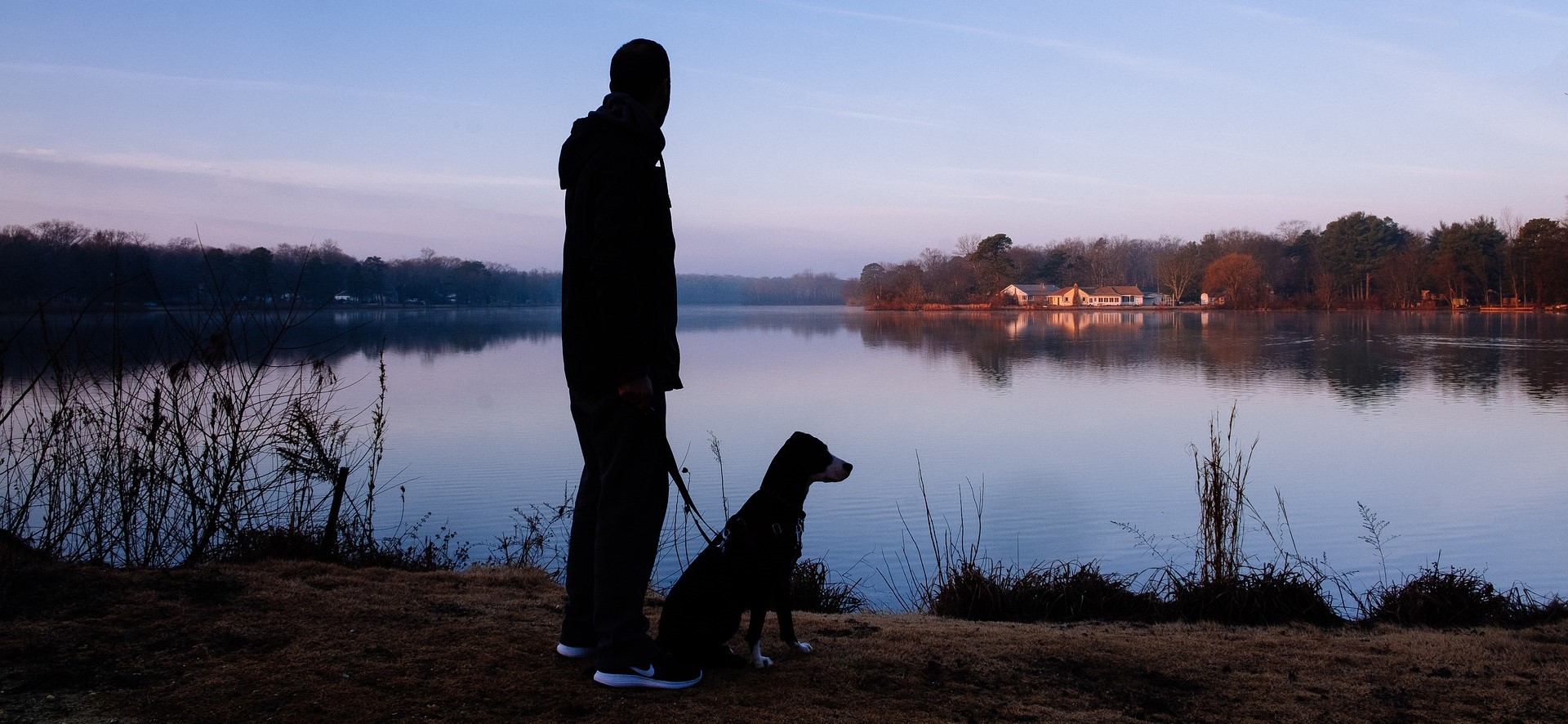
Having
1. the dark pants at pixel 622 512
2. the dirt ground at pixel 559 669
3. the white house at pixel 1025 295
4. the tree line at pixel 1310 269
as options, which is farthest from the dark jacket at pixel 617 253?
the white house at pixel 1025 295

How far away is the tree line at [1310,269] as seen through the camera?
7781 centimetres

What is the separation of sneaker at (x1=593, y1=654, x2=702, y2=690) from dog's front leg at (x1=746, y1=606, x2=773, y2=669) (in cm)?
25

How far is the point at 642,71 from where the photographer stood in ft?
10.4

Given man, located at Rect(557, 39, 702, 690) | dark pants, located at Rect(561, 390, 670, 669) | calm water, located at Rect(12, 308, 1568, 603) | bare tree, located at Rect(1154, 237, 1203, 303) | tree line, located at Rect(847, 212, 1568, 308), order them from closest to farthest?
man, located at Rect(557, 39, 702, 690)
dark pants, located at Rect(561, 390, 670, 669)
calm water, located at Rect(12, 308, 1568, 603)
tree line, located at Rect(847, 212, 1568, 308)
bare tree, located at Rect(1154, 237, 1203, 303)

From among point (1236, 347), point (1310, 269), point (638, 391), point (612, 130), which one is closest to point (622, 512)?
point (638, 391)

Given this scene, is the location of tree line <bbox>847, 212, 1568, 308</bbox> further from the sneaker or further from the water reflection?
the sneaker

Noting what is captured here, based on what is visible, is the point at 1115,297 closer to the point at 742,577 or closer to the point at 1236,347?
the point at 1236,347

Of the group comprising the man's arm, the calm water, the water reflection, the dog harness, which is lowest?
the calm water

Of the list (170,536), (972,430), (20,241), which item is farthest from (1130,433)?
(20,241)

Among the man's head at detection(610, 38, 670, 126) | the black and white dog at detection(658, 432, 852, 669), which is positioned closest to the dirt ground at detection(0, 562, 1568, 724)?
the black and white dog at detection(658, 432, 852, 669)

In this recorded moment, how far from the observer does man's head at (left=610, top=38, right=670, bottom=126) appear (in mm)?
3154

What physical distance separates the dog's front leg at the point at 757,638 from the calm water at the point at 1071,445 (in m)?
4.10

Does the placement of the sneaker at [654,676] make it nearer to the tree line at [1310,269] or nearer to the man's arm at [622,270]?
the man's arm at [622,270]

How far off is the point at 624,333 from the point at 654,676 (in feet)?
3.53
